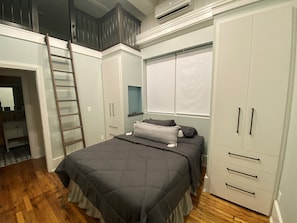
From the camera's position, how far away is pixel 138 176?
4.11ft

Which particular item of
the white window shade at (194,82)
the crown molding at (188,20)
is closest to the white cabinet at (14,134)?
the crown molding at (188,20)

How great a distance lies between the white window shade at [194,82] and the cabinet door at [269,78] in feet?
3.05

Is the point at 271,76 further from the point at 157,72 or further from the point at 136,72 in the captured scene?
the point at 136,72

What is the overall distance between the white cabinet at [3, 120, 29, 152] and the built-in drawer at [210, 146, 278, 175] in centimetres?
455

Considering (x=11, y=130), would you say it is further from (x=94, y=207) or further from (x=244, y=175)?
(x=244, y=175)

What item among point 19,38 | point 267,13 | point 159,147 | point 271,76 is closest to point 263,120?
point 271,76

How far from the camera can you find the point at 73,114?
2615 millimetres

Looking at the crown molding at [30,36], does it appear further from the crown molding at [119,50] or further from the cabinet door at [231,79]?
the cabinet door at [231,79]

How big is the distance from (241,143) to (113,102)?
7.95ft

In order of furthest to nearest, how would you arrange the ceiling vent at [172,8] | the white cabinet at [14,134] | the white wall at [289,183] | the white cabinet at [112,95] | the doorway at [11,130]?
1. the white cabinet at [14,134]
2. the doorway at [11,130]
3. the white cabinet at [112,95]
4. the ceiling vent at [172,8]
5. the white wall at [289,183]

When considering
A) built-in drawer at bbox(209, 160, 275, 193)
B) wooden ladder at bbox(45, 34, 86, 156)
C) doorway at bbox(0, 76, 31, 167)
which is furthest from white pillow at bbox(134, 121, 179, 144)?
doorway at bbox(0, 76, 31, 167)

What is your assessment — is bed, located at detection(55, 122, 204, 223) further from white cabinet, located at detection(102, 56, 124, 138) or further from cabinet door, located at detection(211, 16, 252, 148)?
white cabinet, located at detection(102, 56, 124, 138)

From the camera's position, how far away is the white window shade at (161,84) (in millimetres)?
2838

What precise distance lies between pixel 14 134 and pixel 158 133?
382 centimetres
